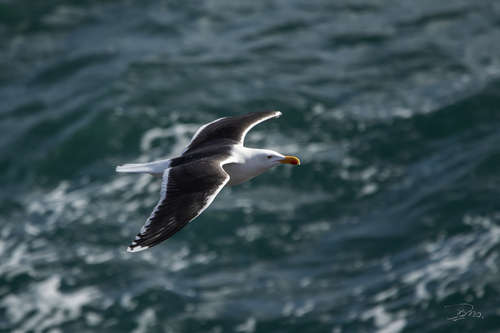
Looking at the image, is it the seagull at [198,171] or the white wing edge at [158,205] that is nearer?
the white wing edge at [158,205]

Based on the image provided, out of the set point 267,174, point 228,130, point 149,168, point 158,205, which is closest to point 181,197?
point 158,205

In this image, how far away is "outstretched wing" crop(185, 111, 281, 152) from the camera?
1091cm

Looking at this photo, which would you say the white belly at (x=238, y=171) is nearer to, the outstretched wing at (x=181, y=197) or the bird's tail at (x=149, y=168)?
the outstretched wing at (x=181, y=197)

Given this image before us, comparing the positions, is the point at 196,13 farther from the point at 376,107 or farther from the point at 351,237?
the point at 351,237

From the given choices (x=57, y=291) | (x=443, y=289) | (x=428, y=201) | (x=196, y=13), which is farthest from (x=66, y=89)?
(x=443, y=289)

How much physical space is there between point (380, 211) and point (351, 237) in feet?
3.08

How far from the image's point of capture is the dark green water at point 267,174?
15.4 meters

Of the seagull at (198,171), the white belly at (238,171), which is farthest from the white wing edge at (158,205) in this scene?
the white belly at (238,171)

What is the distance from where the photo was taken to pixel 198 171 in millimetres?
9211

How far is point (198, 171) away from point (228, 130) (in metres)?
2.00

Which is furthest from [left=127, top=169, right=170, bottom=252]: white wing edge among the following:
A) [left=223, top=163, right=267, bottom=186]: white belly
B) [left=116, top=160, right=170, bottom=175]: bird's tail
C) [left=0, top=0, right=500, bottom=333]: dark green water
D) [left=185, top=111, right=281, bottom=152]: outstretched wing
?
[left=0, top=0, right=500, bottom=333]: dark green water

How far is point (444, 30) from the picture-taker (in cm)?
2120

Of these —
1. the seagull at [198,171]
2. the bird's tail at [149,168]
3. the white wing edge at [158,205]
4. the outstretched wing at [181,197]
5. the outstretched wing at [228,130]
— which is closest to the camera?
the white wing edge at [158,205]

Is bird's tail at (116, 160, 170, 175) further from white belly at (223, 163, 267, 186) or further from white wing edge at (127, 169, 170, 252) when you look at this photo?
white belly at (223, 163, 267, 186)
